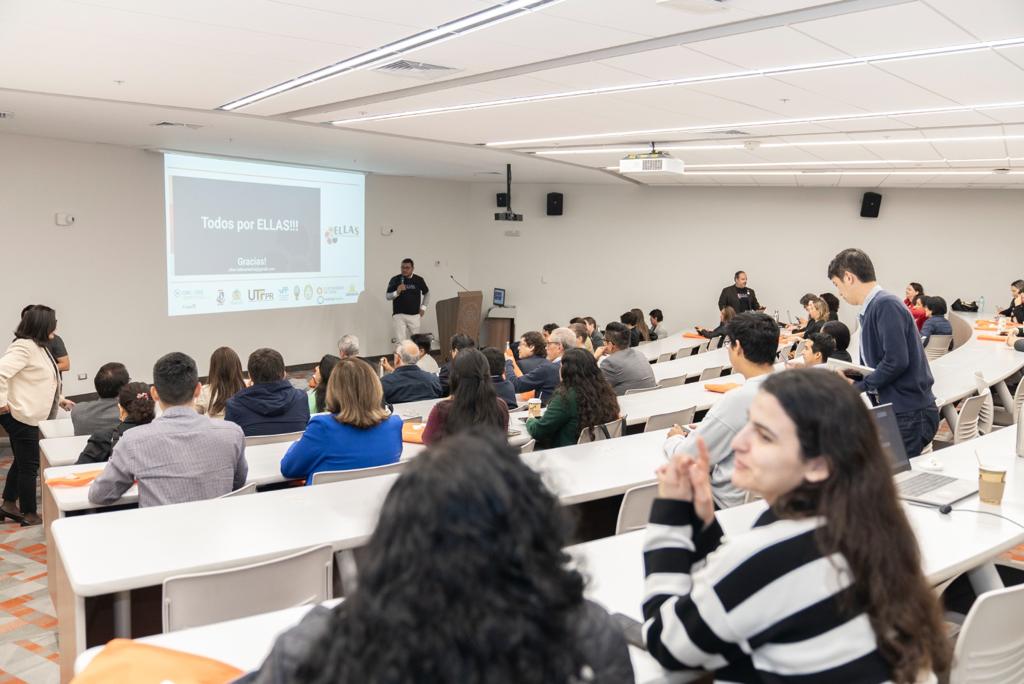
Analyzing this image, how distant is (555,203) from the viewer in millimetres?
14297

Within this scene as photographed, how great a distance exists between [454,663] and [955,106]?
5.53 m

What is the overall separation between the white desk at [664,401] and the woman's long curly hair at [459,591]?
154 inches

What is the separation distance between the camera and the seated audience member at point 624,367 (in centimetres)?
591

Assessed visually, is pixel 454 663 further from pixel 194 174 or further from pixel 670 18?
pixel 194 174

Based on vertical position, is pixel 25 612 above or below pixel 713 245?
below

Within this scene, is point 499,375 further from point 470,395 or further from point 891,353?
point 891,353

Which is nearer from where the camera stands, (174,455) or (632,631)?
(632,631)

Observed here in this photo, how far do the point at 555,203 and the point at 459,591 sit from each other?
13635mm

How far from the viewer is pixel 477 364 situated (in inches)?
145

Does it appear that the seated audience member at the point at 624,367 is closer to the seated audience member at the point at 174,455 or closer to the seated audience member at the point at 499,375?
the seated audience member at the point at 499,375

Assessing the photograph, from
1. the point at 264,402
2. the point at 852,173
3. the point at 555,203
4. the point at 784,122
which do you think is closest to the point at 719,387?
the point at 784,122

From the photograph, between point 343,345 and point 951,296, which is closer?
point 343,345

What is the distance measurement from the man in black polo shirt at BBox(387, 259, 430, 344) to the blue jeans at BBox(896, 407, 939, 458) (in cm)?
938

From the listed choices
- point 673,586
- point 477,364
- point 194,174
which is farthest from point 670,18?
point 194,174
